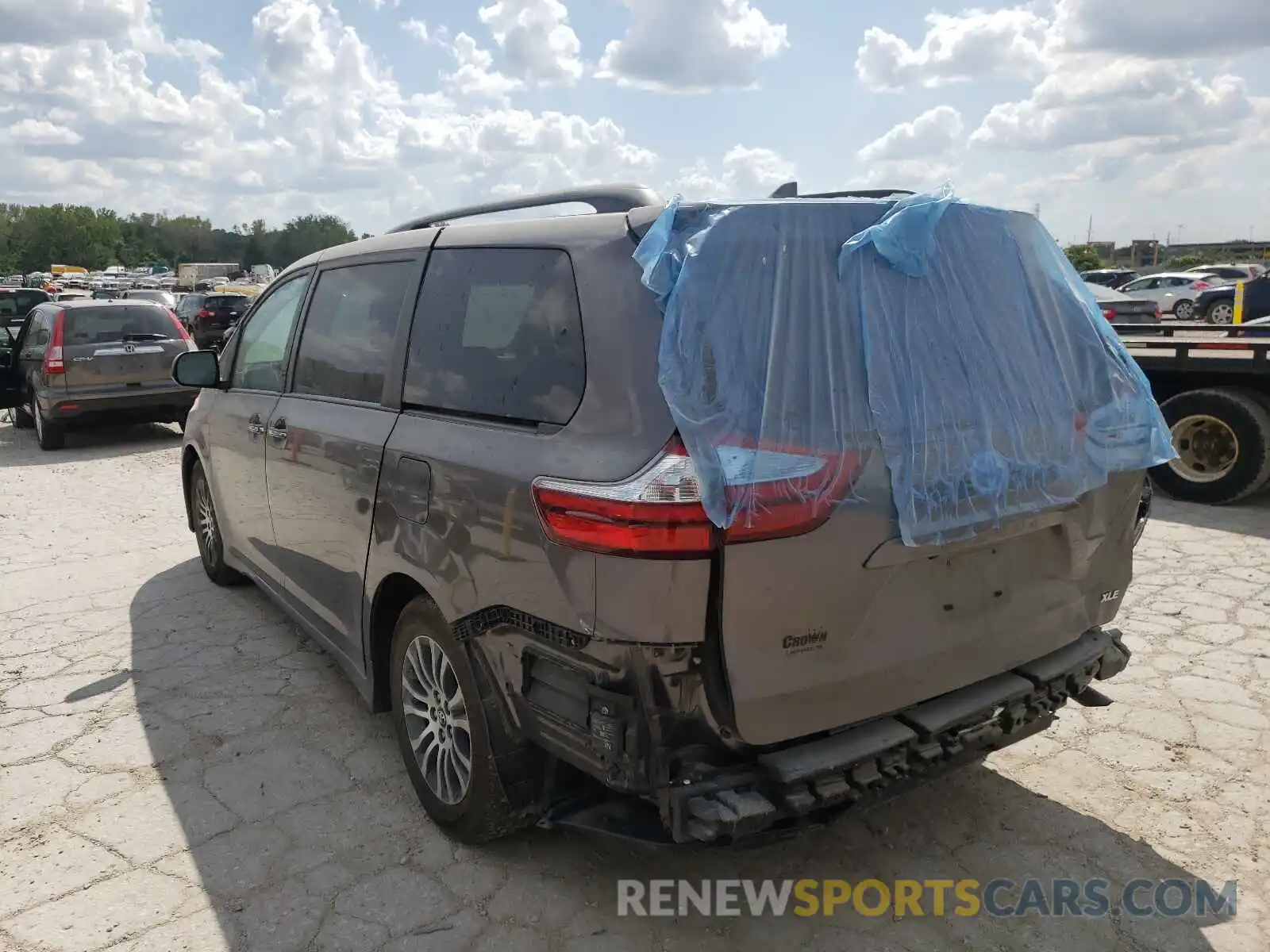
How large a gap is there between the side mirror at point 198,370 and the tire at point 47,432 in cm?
726

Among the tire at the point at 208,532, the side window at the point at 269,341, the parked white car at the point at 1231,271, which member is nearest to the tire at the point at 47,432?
the tire at the point at 208,532

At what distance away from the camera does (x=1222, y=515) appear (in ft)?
23.5

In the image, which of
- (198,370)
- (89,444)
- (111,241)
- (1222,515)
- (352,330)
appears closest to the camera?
(352,330)

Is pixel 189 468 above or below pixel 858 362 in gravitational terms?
below

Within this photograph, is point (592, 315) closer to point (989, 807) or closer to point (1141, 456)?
point (1141, 456)

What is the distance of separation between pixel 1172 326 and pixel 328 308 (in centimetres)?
768

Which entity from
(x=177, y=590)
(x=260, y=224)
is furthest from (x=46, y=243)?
(x=177, y=590)

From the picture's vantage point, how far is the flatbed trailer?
7094 mm

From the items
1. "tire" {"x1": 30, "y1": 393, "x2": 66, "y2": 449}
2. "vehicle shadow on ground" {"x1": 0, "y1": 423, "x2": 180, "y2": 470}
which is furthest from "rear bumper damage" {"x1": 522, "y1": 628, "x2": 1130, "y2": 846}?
"tire" {"x1": 30, "y1": 393, "x2": 66, "y2": 449}

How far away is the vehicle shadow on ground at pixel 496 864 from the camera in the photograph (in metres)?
2.62

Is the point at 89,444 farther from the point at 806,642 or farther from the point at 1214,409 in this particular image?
the point at 1214,409

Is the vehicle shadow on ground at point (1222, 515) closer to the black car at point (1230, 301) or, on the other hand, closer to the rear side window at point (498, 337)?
the rear side window at point (498, 337)

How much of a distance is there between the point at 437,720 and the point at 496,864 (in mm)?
487

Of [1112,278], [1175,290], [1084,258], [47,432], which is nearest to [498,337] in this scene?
[47,432]
